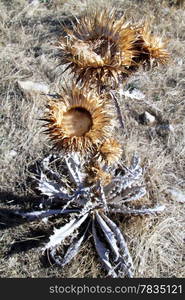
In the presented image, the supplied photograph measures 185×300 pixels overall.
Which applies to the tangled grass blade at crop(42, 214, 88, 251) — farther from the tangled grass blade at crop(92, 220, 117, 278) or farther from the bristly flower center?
the bristly flower center

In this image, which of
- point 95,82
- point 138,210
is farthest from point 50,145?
point 95,82

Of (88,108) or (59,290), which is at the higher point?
(88,108)

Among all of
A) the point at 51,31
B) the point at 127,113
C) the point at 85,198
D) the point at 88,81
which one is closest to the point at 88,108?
the point at 88,81

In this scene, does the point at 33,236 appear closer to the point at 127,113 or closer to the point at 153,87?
the point at 127,113

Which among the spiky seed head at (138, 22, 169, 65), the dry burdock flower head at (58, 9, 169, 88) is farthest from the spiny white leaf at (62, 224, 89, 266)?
the spiky seed head at (138, 22, 169, 65)

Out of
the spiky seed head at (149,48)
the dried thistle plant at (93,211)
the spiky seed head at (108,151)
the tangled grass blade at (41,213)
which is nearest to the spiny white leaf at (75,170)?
the dried thistle plant at (93,211)

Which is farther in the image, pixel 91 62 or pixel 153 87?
pixel 153 87

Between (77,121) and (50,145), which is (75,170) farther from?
(77,121)
